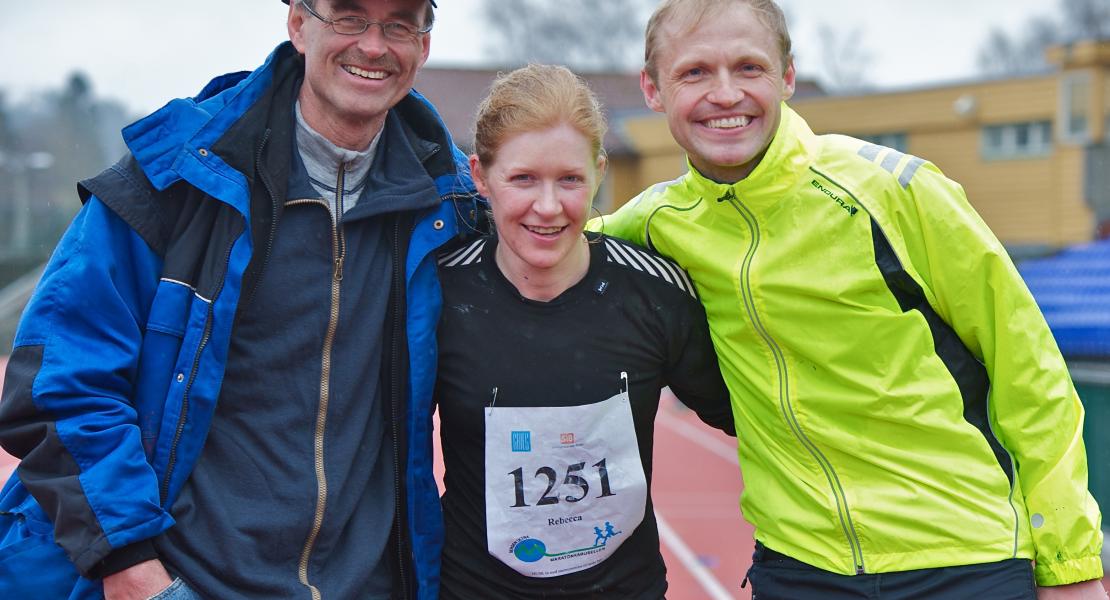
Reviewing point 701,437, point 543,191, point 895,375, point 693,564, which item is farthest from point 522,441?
point 701,437

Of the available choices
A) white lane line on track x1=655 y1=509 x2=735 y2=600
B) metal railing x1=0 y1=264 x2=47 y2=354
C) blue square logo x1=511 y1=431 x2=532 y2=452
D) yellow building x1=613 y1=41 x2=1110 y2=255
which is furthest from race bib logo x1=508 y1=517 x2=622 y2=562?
yellow building x1=613 y1=41 x2=1110 y2=255

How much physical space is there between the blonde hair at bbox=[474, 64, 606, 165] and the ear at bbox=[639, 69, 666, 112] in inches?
6.3

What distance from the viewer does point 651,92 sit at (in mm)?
2615

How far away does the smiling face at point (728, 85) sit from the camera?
2381 millimetres

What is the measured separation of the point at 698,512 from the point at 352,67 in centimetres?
666

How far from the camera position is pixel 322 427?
7.64ft

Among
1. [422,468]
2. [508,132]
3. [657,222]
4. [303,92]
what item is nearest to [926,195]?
[657,222]

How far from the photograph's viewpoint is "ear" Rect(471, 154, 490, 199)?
253cm

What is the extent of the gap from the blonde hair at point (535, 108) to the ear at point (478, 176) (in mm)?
23

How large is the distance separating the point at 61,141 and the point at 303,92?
97.8ft

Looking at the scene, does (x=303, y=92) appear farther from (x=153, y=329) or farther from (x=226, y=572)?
(x=226, y=572)

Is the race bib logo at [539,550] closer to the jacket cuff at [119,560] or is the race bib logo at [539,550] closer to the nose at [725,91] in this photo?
the jacket cuff at [119,560]

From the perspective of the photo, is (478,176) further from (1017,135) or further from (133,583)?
(1017,135)

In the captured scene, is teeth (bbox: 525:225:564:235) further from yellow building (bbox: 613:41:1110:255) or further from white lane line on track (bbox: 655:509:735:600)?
yellow building (bbox: 613:41:1110:255)
